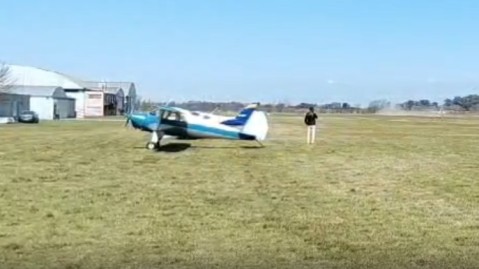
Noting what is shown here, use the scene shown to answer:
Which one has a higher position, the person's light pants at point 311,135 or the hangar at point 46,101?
the person's light pants at point 311,135

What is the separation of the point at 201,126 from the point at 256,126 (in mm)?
2754

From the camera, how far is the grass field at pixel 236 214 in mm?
8508

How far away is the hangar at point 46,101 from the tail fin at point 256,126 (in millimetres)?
62472

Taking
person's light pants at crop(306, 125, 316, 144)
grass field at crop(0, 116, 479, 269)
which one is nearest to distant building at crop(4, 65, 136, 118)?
person's light pants at crop(306, 125, 316, 144)

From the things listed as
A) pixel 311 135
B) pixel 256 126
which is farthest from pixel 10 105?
pixel 256 126

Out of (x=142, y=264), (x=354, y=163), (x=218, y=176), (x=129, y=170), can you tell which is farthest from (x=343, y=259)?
(x=354, y=163)

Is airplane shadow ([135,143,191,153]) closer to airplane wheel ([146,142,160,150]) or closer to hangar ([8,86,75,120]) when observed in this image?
airplane wheel ([146,142,160,150])

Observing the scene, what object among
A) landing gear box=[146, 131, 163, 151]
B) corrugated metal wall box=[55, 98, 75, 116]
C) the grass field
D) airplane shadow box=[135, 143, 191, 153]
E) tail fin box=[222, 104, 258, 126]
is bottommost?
corrugated metal wall box=[55, 98, 75, 116]

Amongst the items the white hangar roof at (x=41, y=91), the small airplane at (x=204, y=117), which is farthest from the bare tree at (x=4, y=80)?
the small airplane at (x=204, y=117)

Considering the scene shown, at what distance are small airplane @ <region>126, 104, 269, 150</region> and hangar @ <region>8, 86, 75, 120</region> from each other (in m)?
62.2

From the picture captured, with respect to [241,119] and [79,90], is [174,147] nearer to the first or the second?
[241,119]

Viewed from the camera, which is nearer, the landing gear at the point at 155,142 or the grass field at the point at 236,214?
the grass field at the point at 236,214

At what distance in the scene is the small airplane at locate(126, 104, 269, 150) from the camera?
31.4 m

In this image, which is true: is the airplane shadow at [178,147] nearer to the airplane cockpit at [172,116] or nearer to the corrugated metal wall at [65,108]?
the airplane cockpit at [172,116]
